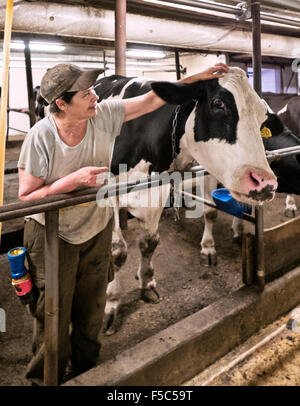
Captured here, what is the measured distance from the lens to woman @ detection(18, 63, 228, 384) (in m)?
1.39

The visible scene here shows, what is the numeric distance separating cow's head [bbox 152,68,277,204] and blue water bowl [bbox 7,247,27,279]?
3.61 ft

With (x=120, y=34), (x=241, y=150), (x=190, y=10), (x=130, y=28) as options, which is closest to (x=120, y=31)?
(x=120, y=34)

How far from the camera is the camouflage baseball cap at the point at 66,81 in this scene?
1.39 meters

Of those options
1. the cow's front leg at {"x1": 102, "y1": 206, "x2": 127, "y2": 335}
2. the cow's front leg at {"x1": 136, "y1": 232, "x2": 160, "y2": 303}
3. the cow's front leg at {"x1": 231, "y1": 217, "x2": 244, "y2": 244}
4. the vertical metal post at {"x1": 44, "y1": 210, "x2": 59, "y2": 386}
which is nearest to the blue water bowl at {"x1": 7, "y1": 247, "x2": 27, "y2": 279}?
the vertical metal post at {"x1": 44, "y1": 210, "x2": 59, "y2": 386}

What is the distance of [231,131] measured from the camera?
1860mm

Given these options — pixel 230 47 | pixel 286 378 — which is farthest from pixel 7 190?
pixel 286 378

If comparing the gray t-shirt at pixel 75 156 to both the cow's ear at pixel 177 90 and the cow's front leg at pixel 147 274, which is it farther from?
the cow's front leg at pixel 147 274

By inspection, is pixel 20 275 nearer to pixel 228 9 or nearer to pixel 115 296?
pixel 115 296

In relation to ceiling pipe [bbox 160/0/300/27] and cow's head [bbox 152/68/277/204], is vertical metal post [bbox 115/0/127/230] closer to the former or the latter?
ceiling pipe [bbox 160/0/300/27]

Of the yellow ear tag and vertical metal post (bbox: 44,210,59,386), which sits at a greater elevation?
the yellow ear tag

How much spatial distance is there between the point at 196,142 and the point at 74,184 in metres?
1.01

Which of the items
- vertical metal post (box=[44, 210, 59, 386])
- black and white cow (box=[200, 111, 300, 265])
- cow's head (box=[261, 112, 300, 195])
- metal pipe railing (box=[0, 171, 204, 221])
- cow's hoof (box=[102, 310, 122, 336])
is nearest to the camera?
metal pipe railing (box=[0, 171, 204, 221])

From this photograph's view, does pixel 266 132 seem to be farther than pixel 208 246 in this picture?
No

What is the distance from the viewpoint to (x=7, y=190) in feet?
17.4
